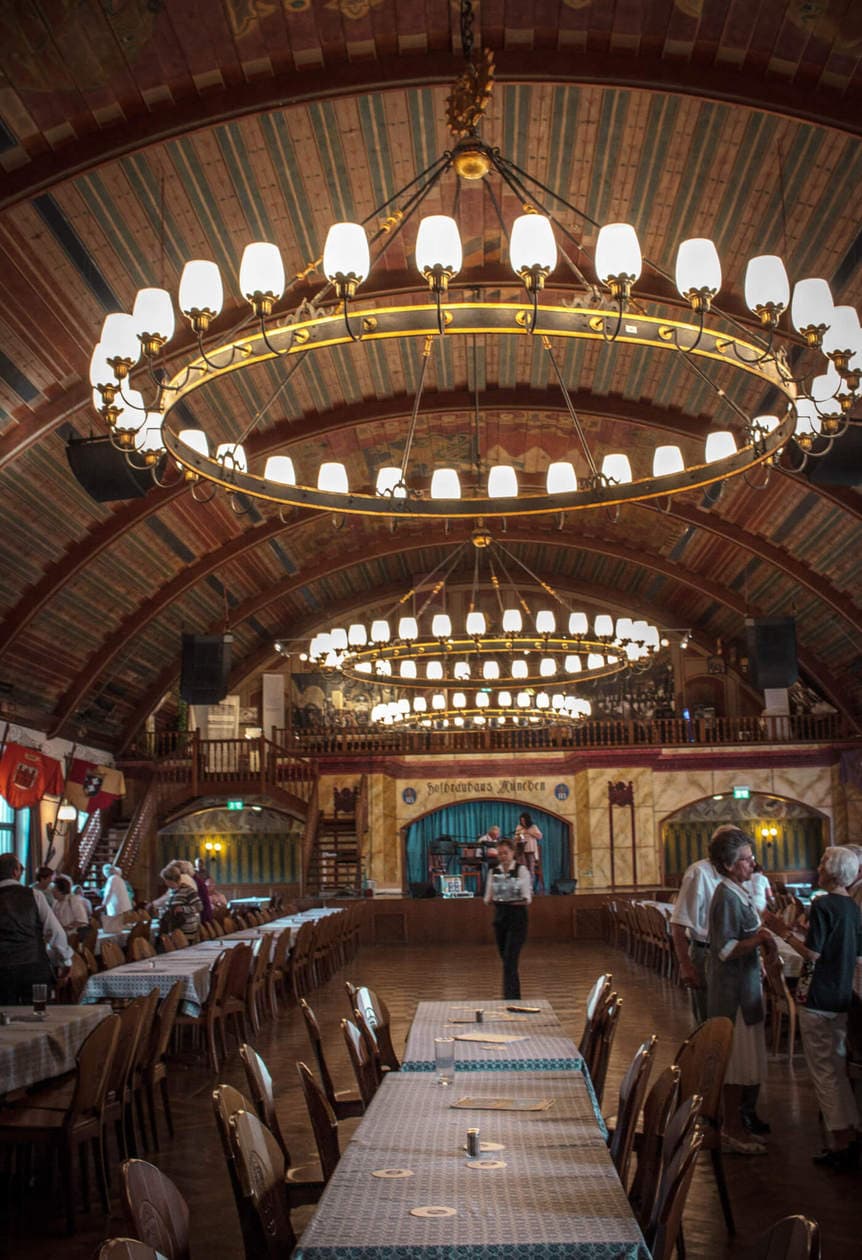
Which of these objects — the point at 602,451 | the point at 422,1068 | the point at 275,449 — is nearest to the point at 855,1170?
the point at 422,1068

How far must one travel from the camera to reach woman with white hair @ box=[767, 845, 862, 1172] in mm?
5398

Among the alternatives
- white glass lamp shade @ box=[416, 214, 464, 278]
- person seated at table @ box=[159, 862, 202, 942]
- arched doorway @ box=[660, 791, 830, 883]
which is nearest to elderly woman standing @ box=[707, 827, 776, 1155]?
white glass lamp shade @ box=[416, 214, 464, 278]

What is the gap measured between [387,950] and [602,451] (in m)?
8.05

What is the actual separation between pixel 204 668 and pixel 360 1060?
623 inches

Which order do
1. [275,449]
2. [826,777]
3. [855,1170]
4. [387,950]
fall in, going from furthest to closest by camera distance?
[826,777] < [387,950] < [275,449] < [855,1170]

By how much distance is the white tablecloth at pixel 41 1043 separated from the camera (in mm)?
5086

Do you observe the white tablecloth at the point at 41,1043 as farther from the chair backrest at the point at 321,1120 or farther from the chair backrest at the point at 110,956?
the chair backrest at the point at 110,956

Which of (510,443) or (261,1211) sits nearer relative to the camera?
(261,1211)

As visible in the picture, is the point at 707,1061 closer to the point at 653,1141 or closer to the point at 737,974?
the point at 653,1141

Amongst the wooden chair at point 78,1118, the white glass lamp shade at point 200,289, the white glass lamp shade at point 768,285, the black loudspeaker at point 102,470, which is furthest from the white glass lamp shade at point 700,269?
the black loudspeaker at point 102,470

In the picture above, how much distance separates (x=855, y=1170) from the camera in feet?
17.9

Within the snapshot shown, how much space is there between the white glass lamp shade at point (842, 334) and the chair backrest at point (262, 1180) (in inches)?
162

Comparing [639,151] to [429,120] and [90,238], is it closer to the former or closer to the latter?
[429,120]

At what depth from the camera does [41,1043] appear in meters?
5.39
